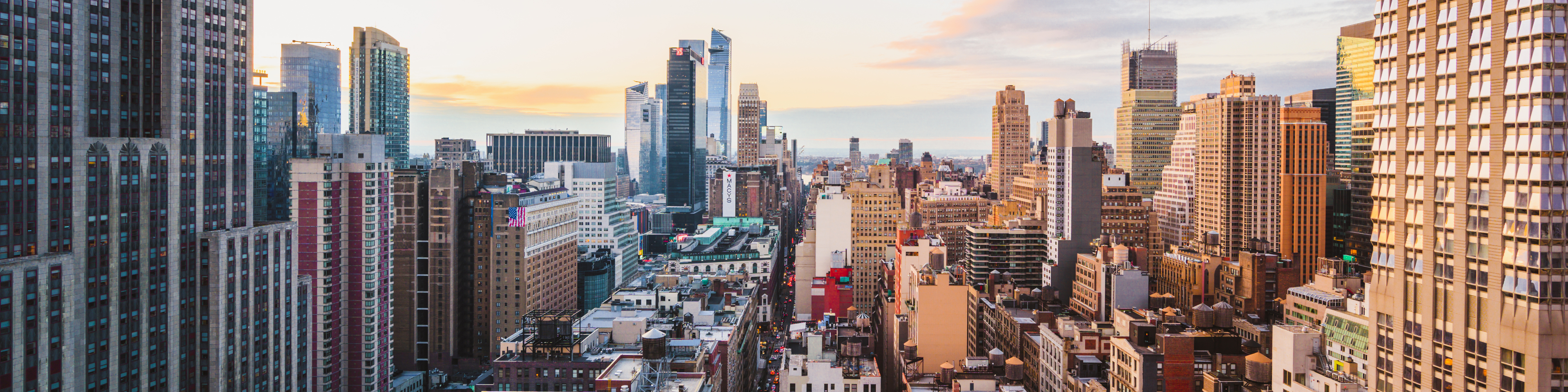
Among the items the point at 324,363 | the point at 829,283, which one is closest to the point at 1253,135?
the point at 829,283

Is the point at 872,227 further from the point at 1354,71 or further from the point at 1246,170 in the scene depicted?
the point at 1354,71

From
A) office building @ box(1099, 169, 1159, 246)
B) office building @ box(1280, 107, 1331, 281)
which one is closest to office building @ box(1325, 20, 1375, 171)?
office building @ box(1280, 107, 1331, 281)

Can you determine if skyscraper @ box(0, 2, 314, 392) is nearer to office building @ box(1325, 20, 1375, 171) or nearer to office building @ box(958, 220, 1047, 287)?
office building @ box(958, 220, 1047, 287)

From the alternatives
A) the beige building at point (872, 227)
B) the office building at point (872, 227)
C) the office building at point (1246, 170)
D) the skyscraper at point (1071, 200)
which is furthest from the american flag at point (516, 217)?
the office building at point (1246, 170)

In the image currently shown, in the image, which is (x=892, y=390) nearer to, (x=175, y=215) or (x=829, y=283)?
(x=829, y=283)

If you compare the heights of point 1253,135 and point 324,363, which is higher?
point 1253,135
